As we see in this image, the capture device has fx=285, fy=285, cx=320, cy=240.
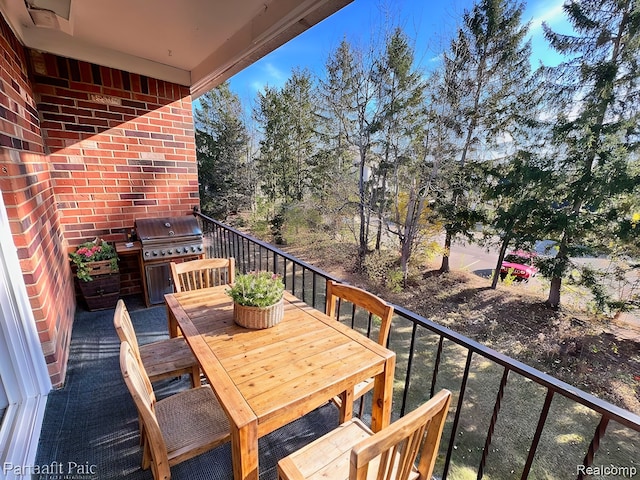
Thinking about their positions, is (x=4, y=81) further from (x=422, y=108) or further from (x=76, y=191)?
(x=422, y=108)

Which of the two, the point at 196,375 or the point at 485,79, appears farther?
the point at 485,79

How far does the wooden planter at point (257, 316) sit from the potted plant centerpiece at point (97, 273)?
7.09ft

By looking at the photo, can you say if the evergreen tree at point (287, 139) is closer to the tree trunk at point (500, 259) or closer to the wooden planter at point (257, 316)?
the tree trunk at point (500, 259)

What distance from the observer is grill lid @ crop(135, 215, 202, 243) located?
2.95 meters

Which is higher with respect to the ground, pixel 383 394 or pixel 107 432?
pixel 383 394

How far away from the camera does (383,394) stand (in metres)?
1.30

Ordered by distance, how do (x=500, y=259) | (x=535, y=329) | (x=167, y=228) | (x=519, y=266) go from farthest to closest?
(x=519, y=266)
(x=500, y=259)
(x=535, y=329)
(x=167, y=228)

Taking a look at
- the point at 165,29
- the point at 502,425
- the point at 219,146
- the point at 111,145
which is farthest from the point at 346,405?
the point at 219,146

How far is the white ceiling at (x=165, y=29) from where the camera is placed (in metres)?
1.74

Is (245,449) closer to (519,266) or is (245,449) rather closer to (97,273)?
(97,273)

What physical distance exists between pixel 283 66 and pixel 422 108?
557 cm

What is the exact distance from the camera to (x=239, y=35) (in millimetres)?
2205

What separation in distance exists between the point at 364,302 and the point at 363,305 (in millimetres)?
25

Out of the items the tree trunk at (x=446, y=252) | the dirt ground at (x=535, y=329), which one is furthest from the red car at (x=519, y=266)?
the tree trunk at (x=446, y=252)
